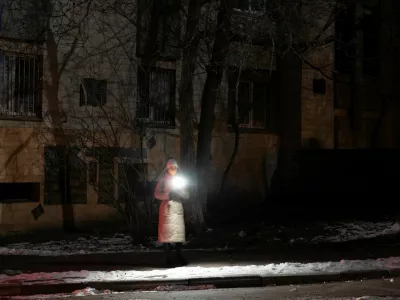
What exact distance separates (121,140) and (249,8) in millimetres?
6223

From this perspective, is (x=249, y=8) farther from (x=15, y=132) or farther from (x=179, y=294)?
(x=179, y=294)

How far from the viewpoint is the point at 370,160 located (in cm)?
1825

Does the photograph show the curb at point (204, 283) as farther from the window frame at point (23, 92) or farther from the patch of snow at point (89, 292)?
the window frame at point (23, 92)

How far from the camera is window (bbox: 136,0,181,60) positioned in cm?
1636

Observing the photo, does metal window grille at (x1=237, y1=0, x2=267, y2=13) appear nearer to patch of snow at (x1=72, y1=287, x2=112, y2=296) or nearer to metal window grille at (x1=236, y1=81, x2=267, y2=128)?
metal window grille at (x1=236, y1=81, x2=267, y2=128)

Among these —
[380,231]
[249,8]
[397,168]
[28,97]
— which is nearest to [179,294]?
[380,231]

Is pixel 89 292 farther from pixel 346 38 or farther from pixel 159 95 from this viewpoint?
pixel 346 38

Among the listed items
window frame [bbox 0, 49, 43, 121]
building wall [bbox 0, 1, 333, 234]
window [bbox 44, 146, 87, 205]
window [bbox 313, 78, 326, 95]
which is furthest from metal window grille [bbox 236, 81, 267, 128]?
window frame [bbox 0, 49, 43, 121]

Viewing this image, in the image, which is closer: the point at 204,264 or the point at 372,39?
the point at 204,264

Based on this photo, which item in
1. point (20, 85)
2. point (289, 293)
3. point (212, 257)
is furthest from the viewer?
point (20, 85)

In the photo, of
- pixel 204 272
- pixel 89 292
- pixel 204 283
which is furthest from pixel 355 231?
pixel 89 292

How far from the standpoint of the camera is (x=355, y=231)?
1458 centimetres

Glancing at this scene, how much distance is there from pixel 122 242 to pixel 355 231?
18.6 ft

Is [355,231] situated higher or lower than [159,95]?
lower
